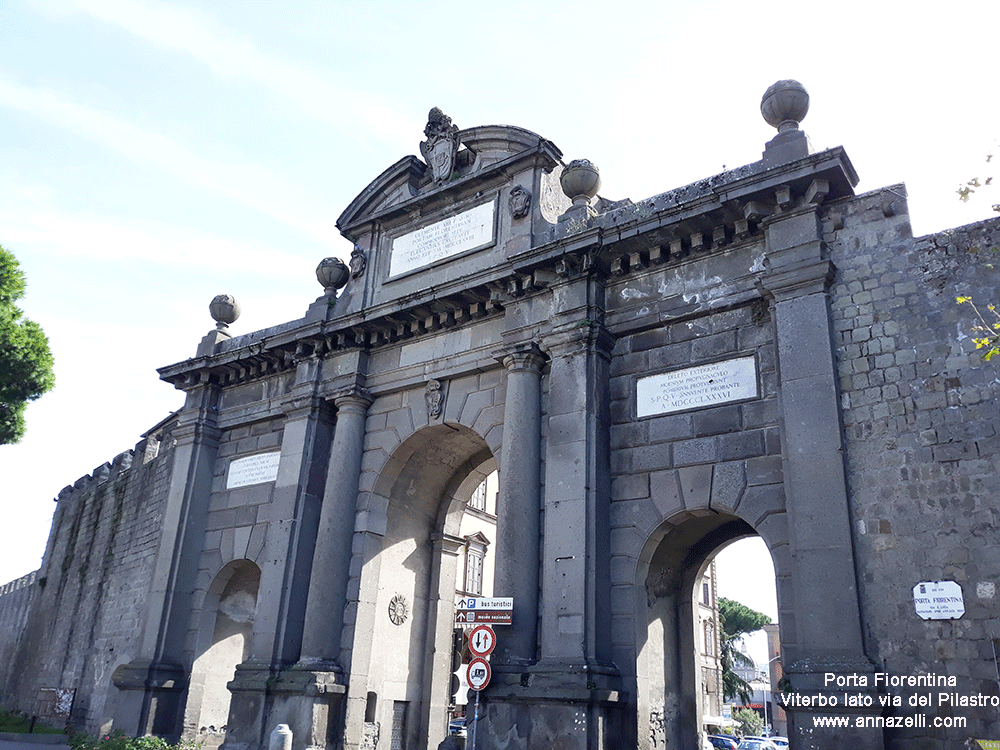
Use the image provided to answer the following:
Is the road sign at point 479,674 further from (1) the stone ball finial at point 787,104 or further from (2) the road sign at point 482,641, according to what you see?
(1) the stone ball finial at point 787,104

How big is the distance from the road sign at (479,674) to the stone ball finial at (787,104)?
853 centimetres

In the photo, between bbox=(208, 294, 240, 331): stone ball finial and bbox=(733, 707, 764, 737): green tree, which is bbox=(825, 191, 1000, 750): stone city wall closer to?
bbox=(208, 294, 240, 331): stone ball finial

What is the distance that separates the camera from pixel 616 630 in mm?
11391

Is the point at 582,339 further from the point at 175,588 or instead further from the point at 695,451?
the point at 175,588

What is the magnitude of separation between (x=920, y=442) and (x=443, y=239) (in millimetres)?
9066

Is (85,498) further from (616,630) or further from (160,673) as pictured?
(616,630)

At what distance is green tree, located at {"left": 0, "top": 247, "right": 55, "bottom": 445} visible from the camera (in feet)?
Result: 62.6

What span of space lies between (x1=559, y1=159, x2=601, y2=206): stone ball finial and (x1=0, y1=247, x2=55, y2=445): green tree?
1354cm

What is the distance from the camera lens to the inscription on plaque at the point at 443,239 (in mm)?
15047

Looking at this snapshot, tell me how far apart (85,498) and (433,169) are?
18153 millimetres

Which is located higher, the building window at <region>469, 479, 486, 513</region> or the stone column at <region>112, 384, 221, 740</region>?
the building window at <region>469, 479, 486, 513</region>

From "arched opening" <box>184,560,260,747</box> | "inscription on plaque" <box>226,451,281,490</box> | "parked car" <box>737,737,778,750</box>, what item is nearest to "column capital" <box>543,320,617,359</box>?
"inscription on plaque" <box>226,451,281,490</box>

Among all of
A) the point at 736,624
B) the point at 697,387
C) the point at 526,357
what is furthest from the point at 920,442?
the point at 736,624

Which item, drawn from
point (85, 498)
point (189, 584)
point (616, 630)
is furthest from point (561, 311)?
point (85, 498)
